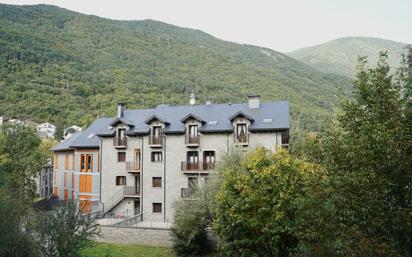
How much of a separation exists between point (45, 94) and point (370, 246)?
112m

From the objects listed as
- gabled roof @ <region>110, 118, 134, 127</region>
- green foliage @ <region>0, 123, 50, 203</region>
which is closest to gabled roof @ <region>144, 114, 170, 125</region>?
gabled roof @ <region>110, 118, 134, 127</region>

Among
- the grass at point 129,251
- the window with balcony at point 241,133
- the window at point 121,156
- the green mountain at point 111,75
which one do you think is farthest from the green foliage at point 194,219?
the green mountain at point 111,75

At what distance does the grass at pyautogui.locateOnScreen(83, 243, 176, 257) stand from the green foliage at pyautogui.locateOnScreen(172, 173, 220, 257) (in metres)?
1.26

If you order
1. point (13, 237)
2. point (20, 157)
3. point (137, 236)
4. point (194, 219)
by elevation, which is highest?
point (20, 157)

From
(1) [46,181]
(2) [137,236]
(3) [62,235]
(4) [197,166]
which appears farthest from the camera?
(1) [46,181]

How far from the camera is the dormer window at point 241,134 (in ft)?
116

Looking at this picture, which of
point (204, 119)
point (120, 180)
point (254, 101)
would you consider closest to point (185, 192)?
point (204, 119)

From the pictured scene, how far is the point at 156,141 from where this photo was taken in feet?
127

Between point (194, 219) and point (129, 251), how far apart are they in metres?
5.55

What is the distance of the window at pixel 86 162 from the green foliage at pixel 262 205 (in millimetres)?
22296

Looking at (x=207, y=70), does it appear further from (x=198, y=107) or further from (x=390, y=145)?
(x=390, y=145)

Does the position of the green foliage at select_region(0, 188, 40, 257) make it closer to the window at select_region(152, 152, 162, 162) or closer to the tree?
the window at select_region(152, 152, 162, 162)

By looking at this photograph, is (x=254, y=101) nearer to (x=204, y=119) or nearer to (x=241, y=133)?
(x=241, y=133)

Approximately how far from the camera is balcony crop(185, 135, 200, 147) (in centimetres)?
3712
